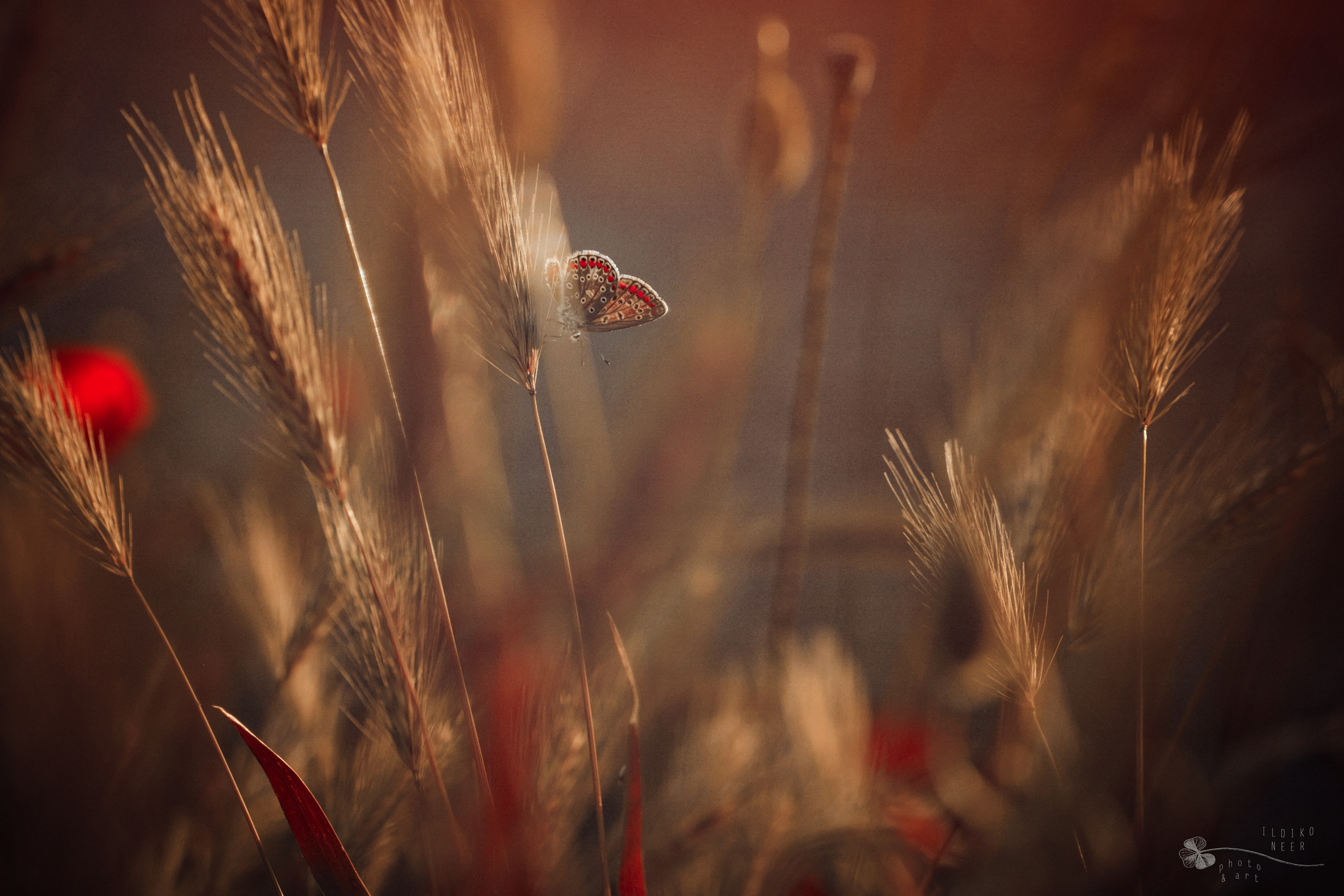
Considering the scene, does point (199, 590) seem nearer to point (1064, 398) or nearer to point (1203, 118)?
point (1064, 398)

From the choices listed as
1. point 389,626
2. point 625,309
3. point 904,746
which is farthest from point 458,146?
point 904,746

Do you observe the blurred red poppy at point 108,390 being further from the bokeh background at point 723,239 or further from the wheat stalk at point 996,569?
the wheat stalk at point 996,569

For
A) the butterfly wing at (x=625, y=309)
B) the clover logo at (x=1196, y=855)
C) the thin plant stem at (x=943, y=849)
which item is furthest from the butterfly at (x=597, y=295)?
the clover logo at (x=1196, y=855)

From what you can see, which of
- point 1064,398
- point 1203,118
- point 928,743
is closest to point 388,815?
point 928,743

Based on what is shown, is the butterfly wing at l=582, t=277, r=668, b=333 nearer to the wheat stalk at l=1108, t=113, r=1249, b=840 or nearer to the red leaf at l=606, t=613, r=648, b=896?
the red leaf at l=606, t=613, r=648, b=896

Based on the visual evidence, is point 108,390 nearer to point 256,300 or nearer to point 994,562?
point 256,300
